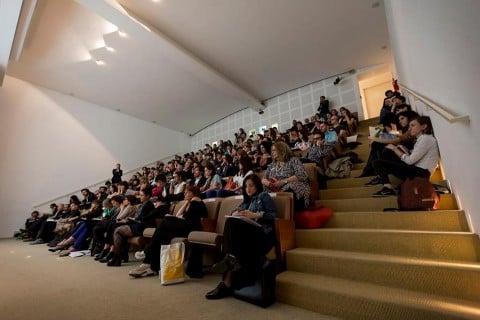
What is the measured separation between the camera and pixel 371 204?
92.9 inches

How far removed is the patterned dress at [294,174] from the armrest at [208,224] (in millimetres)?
799

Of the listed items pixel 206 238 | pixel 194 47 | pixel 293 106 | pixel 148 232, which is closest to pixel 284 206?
pixel 206 238

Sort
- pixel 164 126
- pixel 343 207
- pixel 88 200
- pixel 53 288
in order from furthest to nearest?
1. pixel 164 126
2. pixel 88 200
3. pixel 343 207
4. pixel 53 288

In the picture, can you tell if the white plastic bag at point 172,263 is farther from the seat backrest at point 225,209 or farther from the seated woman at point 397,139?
the seated woman at point 397,139

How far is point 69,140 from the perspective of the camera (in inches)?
320

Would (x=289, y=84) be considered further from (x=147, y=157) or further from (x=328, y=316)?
(x=328, y=316)

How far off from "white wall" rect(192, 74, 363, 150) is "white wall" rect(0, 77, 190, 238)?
3.81 meters

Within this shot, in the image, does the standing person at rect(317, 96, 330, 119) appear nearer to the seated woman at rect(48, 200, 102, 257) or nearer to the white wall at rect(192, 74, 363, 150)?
the white wall at rect(192, 74, 363, 150)

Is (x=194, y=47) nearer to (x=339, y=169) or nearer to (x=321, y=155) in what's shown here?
(x=321, y=155)

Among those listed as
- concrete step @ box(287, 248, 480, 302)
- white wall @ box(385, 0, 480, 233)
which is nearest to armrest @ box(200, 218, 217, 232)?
concrete step @ box(287, 248, 480, 302)

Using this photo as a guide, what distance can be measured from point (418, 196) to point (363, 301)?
1044 millimetres

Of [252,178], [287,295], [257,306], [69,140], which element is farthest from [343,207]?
[69,140]

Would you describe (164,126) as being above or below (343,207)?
above

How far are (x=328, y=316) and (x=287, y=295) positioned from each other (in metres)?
0.29
